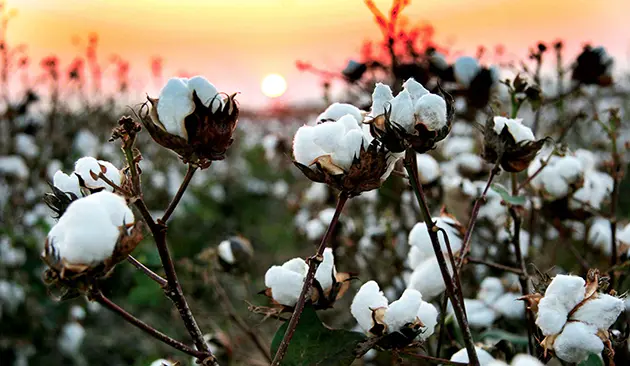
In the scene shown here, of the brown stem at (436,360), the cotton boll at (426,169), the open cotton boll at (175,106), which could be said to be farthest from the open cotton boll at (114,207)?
the cotton boll at (426,169)

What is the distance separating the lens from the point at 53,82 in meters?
3.44

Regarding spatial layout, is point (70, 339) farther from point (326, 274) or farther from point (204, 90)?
point (204, 90)

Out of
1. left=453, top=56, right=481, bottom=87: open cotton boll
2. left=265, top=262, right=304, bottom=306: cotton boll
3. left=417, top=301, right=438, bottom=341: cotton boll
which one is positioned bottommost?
left=417, top=301, right=438, bottom=341: cotton boll

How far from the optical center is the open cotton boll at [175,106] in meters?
0.62

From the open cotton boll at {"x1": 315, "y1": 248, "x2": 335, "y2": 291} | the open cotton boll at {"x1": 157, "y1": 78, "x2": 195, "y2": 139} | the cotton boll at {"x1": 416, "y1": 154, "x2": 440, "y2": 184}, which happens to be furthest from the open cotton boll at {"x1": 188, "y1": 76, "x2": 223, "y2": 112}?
the cotton boll at {"x1": 416, "y1": 154, "x2": 440, "y2": 184}

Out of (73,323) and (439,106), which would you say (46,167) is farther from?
(439,106)

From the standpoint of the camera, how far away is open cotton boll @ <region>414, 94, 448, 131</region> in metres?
0.63

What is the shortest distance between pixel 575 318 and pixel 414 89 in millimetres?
278

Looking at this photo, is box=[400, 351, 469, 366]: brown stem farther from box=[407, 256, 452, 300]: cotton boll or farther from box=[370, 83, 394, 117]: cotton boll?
box=[370, 83, 394, 117]: cotton boll

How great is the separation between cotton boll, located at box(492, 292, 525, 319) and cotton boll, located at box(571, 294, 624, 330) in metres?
0.54

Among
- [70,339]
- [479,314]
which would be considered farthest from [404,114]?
[70,339]

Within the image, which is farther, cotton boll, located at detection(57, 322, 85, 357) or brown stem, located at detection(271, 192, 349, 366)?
cotton boll, located at detection(57, 322, 85, 357)

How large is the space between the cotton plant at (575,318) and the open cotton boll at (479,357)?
0.39 ft

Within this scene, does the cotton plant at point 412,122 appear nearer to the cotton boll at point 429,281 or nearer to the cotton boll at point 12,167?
the cotton boll at point 429,281
